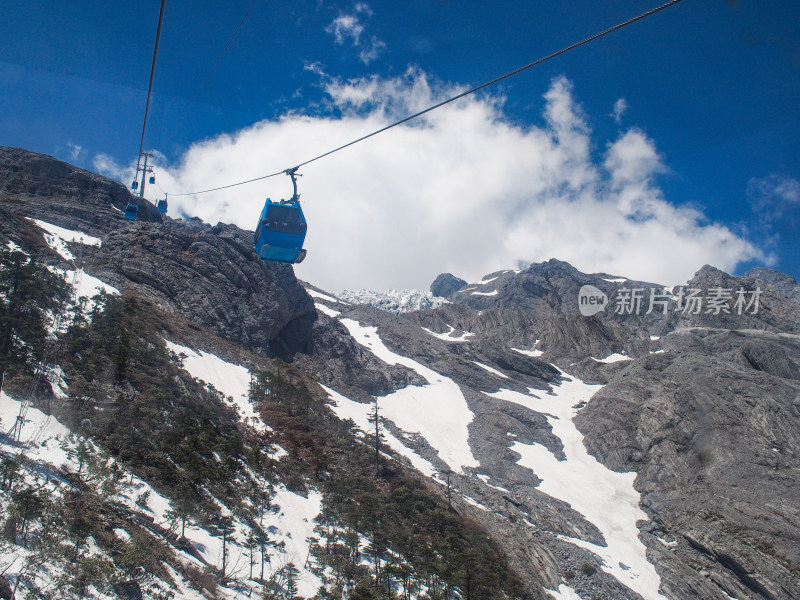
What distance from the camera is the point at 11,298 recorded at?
2711 centimetres

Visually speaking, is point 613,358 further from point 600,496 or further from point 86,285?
point 86,285

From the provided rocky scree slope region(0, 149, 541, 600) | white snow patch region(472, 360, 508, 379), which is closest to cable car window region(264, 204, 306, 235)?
rocky scree slope region(0, 149, 541, 600)

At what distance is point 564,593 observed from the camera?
112 ft

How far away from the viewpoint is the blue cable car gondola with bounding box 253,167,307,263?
18.1m

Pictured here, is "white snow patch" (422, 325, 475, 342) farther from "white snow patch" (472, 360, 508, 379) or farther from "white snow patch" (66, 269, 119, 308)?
"white snow patch" (66, 269, 119, 308)

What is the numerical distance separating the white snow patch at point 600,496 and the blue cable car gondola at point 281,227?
4004 cm

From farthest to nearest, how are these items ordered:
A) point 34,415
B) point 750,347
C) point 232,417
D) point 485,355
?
point 485,355, point 750,347, point 232,417, point 34,415

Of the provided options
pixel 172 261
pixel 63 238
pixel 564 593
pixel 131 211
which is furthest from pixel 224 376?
pixel 564 593

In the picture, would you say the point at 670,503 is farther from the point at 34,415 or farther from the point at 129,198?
the point at 129,198

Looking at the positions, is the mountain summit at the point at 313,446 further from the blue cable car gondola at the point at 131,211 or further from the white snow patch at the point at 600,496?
the blue cable car gondola at the point at 131,211

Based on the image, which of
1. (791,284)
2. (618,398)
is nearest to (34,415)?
(618,398)

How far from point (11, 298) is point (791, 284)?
793ft

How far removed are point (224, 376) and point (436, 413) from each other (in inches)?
1385

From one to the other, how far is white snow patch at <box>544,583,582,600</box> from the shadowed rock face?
4306 cm
